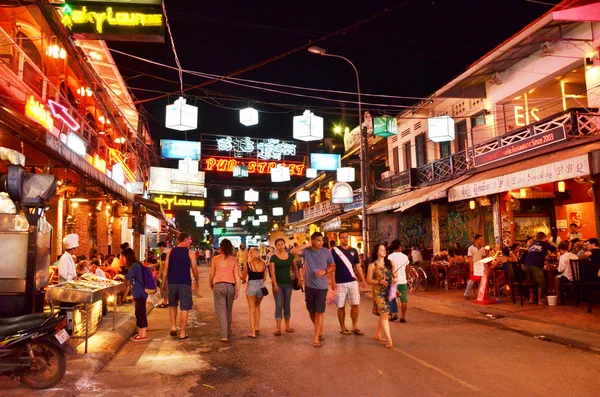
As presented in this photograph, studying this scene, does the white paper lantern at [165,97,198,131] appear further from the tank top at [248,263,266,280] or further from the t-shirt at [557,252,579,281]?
the t-shirt at [557,252,579,281]

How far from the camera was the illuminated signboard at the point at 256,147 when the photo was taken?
105 ft

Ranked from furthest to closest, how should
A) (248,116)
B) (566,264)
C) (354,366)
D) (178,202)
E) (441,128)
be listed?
1. (178,202)
2. (248,116)
3. (441,128)
4. (566,264)
5. (354,366)

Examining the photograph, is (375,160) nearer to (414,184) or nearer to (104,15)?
(414,184)

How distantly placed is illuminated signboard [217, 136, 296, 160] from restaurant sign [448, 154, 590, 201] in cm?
1725

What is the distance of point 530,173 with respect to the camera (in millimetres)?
13312

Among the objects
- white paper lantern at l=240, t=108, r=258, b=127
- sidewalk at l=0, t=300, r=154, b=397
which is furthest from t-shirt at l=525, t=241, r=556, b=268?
white paper lantern at l=240, t=108, r=258, b=127

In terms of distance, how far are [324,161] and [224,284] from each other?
60.5 ft

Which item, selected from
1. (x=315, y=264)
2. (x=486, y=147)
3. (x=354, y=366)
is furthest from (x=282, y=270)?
(x=486, y=147)

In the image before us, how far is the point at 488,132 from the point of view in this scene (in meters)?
19.1

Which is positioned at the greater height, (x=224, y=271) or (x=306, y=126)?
(x=306, y=126)

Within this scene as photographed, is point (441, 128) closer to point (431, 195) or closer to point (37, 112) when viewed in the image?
point (431, 195)

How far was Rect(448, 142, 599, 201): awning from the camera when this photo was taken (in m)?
11.8

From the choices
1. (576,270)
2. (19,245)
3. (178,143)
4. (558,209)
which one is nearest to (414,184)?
(558,209)

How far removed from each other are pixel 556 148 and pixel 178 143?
19319mm
